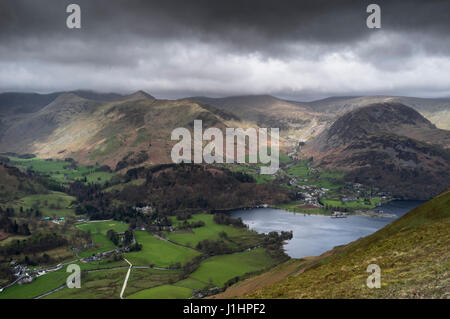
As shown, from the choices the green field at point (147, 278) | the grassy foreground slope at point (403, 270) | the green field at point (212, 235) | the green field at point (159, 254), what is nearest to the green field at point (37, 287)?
the green field at point (147, 278)

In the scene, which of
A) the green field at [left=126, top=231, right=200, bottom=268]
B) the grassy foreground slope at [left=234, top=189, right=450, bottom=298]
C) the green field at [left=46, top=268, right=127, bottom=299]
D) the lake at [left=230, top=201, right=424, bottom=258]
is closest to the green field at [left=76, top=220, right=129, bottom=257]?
the green field at [left=126, top=231, right=200, bottom=268]

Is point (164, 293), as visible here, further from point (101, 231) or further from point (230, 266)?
point (101, 231)

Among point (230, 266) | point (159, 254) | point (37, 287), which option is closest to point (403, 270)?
point (230, 266)

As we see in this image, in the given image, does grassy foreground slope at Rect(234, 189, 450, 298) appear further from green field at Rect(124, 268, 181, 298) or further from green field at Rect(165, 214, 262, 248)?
green field at Rect(165, 214, 262, 248)

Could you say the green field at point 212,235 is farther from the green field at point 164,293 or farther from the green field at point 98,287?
the green field at point 164,293
